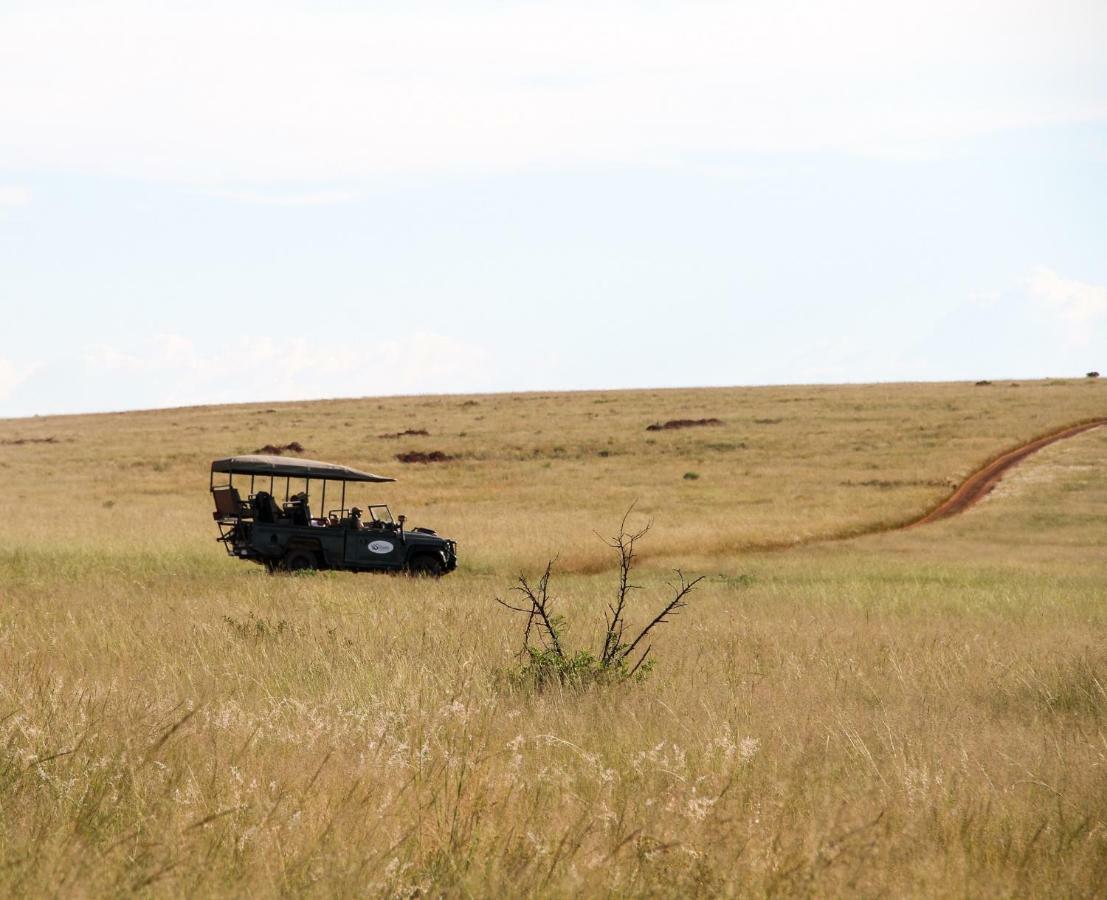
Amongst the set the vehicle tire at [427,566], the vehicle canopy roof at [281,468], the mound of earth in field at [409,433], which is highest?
the vehicle canopy roof at [281,468]

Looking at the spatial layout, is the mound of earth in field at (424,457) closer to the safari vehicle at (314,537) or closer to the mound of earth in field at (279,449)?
the mound of earth in field at (279,449)

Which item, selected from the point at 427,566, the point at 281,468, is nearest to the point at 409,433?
the point at 427,566

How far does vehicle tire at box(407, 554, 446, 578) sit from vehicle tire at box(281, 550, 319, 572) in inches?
78.4

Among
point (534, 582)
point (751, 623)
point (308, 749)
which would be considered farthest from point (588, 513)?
point (308, 749)

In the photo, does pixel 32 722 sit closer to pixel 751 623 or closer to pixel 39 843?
pixel 39 843

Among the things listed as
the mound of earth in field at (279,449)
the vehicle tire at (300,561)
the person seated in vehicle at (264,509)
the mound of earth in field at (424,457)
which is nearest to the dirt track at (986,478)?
the vehicle tire at (300,561)

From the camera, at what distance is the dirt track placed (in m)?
36.0

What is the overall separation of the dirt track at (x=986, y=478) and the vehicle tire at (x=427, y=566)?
17568mm

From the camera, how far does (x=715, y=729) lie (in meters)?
6.76

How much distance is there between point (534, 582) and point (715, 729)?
15777mm

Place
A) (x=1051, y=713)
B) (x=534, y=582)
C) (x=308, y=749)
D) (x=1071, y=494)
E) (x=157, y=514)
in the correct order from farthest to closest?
(x=1071, y=494)
(x=157, y=514)
(x=534, y=582)
(x=1051, y=713)
(x=308, y=749)

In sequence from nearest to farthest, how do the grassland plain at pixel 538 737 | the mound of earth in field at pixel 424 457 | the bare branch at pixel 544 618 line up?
the grassland plain at pixel 538 737
the bare branch at pixel 544 618
the mound of earth in field at pixel 424 457

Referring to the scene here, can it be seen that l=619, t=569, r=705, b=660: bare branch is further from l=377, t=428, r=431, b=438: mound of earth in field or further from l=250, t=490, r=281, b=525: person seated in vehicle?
l=377, t=428, r=431, b=438: mound of earth in field

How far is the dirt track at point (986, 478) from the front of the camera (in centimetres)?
3603
